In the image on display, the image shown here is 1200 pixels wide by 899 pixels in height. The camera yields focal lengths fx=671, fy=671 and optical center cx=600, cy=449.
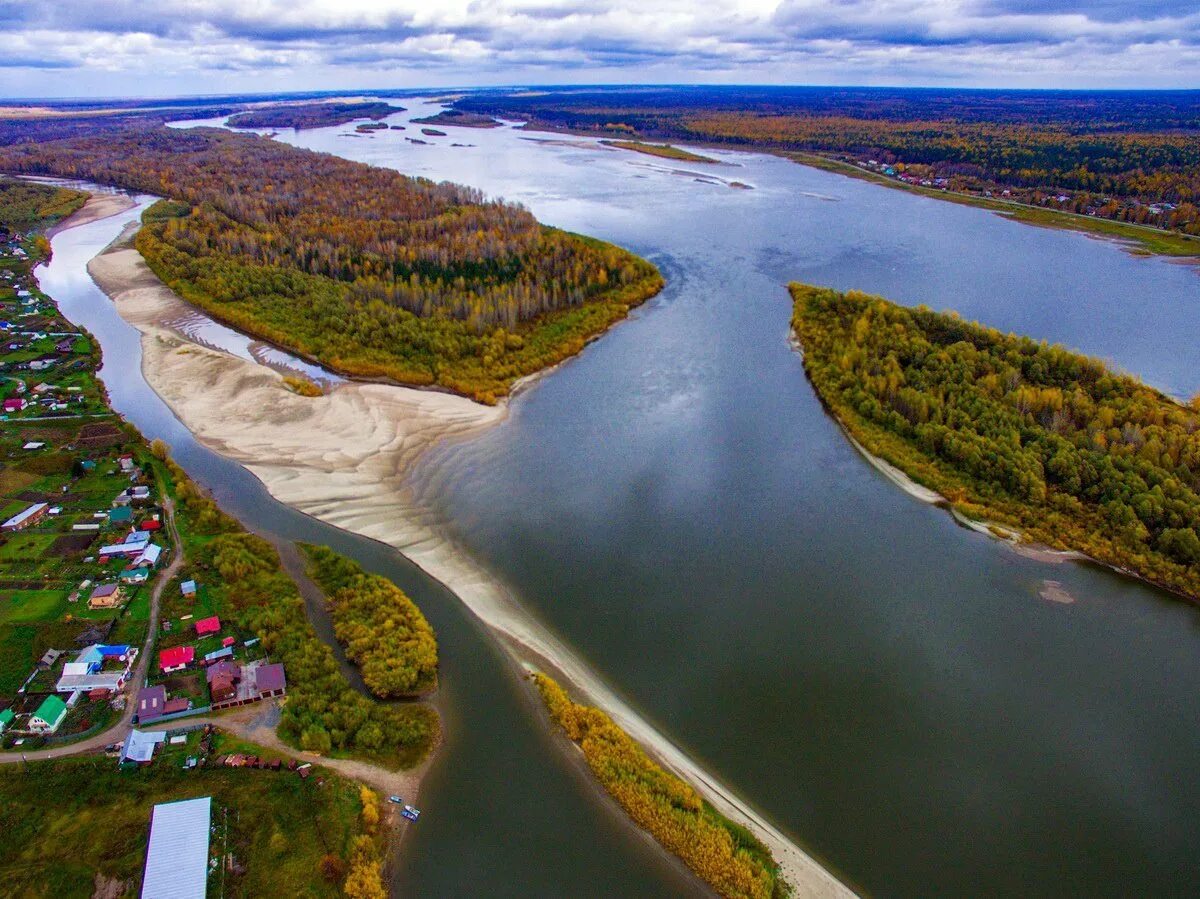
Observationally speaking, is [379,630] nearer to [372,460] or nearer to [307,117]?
[372,460]

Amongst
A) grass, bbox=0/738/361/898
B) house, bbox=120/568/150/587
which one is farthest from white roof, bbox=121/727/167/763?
house, bbox=120/568/150/587

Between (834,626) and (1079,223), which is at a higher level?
(1079,223)

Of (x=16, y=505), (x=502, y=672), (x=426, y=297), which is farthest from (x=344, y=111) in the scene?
(x=502, y=672)

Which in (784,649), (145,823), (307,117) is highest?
(307,117)

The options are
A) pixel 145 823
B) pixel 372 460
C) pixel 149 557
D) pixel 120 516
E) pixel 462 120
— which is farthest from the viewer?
pixel 462 120

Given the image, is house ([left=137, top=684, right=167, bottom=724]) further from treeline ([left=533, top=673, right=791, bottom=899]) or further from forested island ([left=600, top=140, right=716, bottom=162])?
forested island ([left=600, top=140, right=716, bottom=162])

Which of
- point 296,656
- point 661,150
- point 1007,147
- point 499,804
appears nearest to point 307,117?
point 661,150
